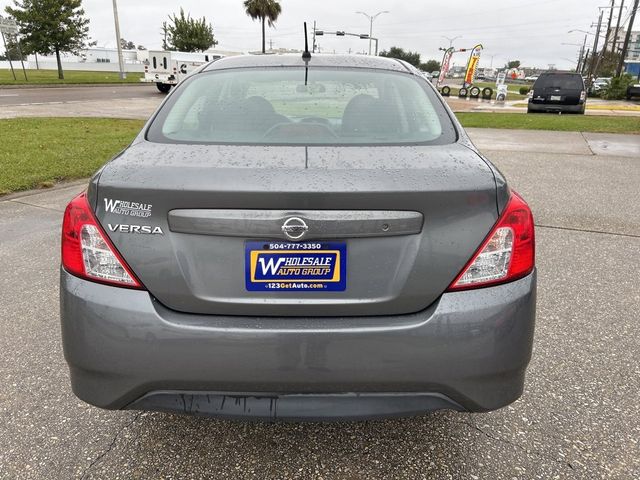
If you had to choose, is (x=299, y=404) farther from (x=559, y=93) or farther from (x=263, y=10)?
(x=263, y=10)

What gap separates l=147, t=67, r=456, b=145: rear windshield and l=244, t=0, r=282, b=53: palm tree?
5731 cm

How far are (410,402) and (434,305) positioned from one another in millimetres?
350

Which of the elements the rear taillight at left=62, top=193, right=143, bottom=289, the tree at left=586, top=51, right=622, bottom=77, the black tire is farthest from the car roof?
the tree at left=586, top=51, right=622, bottom=77

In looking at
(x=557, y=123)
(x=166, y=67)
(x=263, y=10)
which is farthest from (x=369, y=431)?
(x=263, y=10)

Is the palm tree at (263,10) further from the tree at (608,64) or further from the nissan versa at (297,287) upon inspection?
the nissan versa at (297,287)

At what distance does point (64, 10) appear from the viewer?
109 ft

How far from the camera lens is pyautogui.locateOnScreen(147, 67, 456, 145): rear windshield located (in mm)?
2250

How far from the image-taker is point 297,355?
1713mm

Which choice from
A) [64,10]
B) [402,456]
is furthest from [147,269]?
[64,10]

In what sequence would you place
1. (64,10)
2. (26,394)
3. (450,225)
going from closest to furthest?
(450,225)
(26,394)
(64,10)

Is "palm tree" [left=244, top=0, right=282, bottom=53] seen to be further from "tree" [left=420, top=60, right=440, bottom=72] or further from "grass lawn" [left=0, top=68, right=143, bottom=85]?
"tree" [left=420, top=60, right=440, bottom=72]

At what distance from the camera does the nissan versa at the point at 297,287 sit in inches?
66.3

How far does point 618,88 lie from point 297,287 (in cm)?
3773

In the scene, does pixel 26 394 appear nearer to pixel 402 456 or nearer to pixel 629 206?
pixel 402 456
